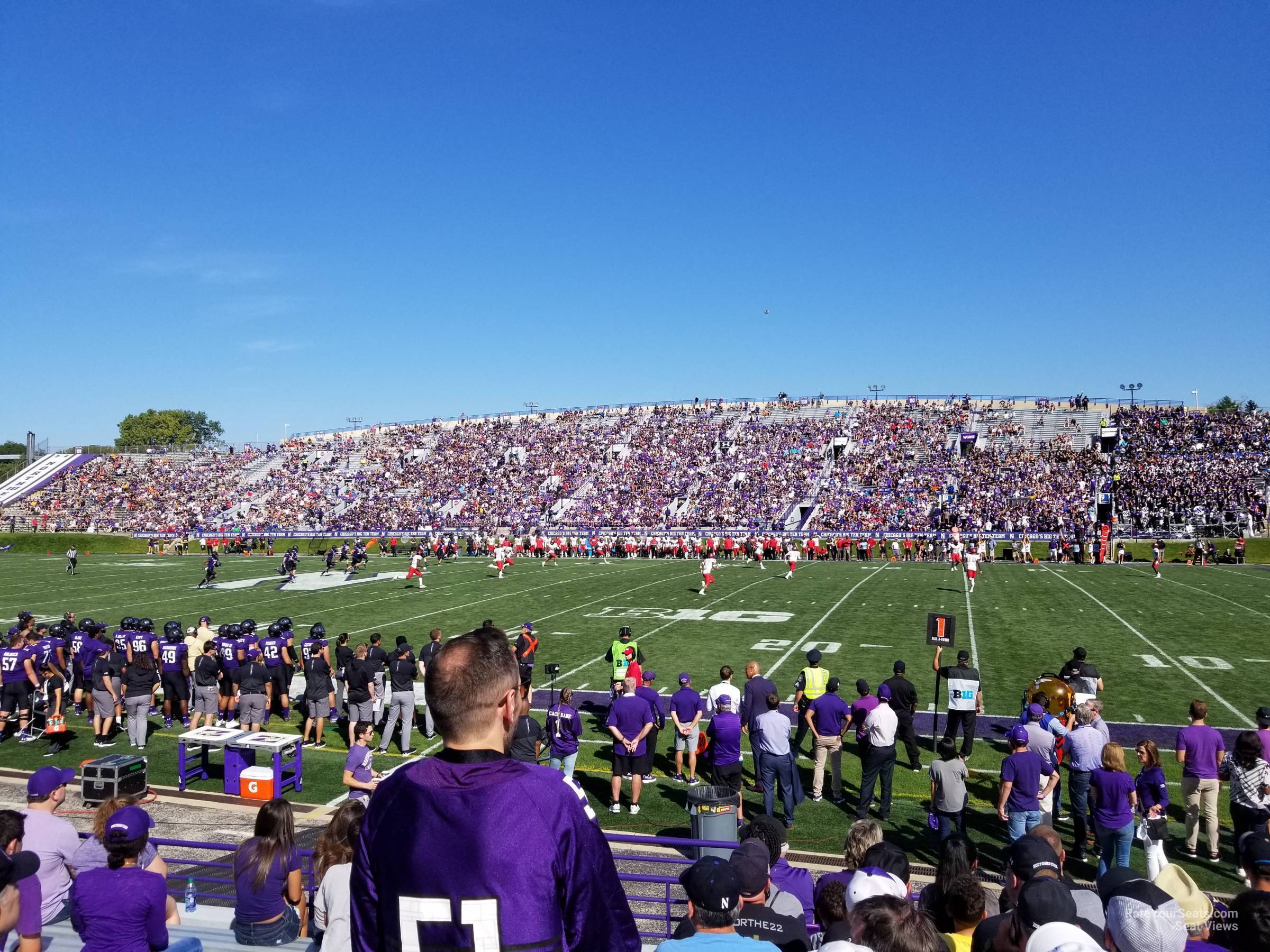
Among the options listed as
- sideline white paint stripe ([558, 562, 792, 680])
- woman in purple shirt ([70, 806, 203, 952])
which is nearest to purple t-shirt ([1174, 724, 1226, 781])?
woman in purple shirt ([70, 806, 203, 952])

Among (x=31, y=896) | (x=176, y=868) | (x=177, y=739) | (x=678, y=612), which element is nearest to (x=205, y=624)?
(x=177, y=739)

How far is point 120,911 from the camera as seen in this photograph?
4.71m

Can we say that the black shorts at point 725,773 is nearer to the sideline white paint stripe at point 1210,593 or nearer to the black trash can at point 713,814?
the black trash can at point 713,814

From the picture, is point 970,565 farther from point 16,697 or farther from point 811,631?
point 16,697

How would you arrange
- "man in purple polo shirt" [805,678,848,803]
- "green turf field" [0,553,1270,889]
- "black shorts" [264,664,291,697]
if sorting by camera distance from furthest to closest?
"black shorts" [264,664,291,697] < "green turf field" [0,553,1270,889] < "man in purple polo shirt" [805,678,848,803]

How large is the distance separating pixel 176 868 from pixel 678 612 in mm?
18507

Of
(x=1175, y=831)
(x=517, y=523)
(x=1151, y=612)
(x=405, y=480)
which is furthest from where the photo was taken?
(x=405, y=480)

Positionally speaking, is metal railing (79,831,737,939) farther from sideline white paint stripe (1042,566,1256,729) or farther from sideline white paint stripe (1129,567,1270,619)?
sideline white paint stripe (1129,567,1270,619)

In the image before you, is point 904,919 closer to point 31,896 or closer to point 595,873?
point 595,873

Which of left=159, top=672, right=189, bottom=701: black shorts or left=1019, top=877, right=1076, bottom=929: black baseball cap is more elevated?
left=1019, top=877, right=1076, bottom=929: black baseball cap

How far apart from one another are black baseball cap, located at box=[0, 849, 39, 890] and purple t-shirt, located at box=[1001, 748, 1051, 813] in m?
8.28

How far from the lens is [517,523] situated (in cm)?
6144

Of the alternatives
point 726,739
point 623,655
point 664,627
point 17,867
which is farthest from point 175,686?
point 664,627

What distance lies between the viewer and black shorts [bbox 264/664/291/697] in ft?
47.8
